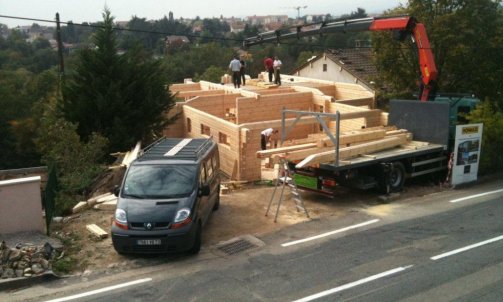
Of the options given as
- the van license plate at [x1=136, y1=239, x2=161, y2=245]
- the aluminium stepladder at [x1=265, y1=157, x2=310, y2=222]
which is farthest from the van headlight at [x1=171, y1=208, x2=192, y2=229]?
the aluminium stepladder at [x1=265, y1=157, x2=310, y2=222]

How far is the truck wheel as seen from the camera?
50.3 feet

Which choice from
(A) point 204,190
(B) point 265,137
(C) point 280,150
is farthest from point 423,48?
(A) point 204,190

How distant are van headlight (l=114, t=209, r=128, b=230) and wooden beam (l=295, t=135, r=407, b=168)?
5006 mm

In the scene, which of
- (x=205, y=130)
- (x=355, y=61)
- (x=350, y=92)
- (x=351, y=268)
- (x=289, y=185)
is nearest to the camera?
(x=351, y=268)

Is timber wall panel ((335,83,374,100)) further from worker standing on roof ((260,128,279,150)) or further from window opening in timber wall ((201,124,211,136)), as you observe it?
worker standing on roof ((260,128,279,150))

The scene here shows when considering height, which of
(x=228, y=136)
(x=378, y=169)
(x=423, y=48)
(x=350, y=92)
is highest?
(x=423, y=48)

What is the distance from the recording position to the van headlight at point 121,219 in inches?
404

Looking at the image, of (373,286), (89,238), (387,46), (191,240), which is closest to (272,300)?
(373,286)

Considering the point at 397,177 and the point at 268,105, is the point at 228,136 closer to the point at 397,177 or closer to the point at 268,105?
the point at 268,105

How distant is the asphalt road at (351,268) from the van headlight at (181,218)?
756 millimetres

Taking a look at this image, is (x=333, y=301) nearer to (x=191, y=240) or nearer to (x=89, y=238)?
(x=191, y=240)

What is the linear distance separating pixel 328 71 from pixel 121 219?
3340 centimetres

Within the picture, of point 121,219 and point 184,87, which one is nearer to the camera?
point 121,219

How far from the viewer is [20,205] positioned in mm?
11531
